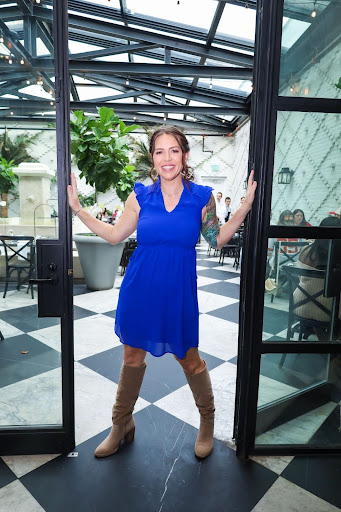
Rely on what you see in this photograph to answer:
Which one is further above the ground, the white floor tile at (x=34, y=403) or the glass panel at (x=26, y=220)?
the glass panel at (x=26, y=220)

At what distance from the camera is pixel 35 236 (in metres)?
1.64

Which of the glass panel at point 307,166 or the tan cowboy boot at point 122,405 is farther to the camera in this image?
the tan cowboy boot at point 122,405

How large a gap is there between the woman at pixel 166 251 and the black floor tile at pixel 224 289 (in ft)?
10.5

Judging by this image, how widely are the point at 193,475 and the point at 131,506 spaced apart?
1.04 feet

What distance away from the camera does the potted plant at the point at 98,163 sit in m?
4.14

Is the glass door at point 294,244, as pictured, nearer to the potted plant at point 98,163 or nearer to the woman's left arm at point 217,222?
the woman's left arm at point 217,222

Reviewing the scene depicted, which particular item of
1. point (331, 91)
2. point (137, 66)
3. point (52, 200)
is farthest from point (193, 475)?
point (137, 66)

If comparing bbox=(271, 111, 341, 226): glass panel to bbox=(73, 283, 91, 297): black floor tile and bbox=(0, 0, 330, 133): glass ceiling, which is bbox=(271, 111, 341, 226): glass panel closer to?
bbox=(73, 283, 91, 297): black floor tile

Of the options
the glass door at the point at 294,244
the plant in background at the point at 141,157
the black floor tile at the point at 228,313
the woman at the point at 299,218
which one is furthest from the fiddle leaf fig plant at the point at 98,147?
the plant in background at the point at 141,157

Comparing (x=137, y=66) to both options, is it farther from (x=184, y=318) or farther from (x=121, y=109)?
(x=184, y=318)

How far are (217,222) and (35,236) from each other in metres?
0.84

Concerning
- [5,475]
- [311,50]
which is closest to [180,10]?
[311,50]

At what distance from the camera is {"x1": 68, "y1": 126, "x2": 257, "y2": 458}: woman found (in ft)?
5.00

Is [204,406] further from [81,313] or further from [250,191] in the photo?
[81,313]
